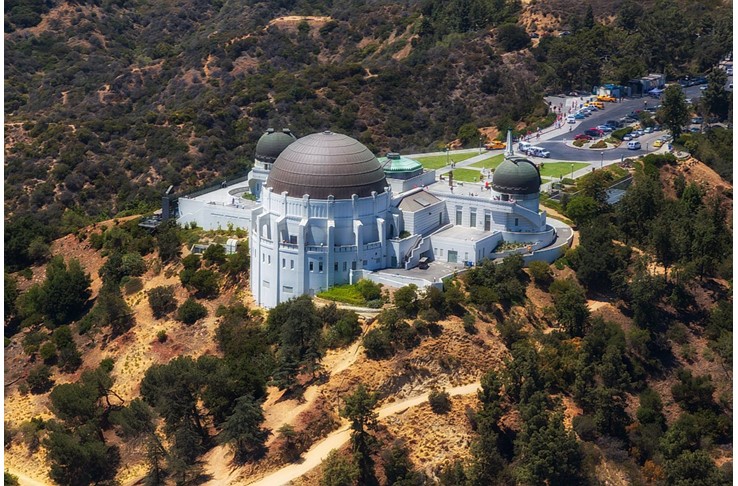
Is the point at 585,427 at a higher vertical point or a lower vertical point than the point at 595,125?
lower

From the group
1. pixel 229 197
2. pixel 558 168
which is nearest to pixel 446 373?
pixel 229 197

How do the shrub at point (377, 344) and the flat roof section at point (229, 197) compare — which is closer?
the shrub at point (377, 344)

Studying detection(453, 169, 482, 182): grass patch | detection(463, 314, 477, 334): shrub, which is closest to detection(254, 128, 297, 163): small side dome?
detection(453, 169, 482, 182): grass patch

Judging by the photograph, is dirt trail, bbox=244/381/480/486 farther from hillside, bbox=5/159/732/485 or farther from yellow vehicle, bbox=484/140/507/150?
yellow vehicle, bbox=484/140/507/150

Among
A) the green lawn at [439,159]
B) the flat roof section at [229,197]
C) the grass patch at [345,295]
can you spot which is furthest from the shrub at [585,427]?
the green lawn at [439,159]

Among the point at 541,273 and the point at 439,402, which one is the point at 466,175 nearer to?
the point at 541,273

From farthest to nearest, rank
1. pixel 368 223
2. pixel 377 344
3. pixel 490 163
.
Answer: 1. pixel 490 163
2. pixel 368 223
3. pixel 377 344

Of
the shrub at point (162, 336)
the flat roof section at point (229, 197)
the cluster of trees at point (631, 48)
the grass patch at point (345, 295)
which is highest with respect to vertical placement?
the cluster of trees at point (631, 48)

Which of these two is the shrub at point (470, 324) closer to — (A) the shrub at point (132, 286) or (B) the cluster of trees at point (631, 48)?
(A) the shrub at point (132, 286)
